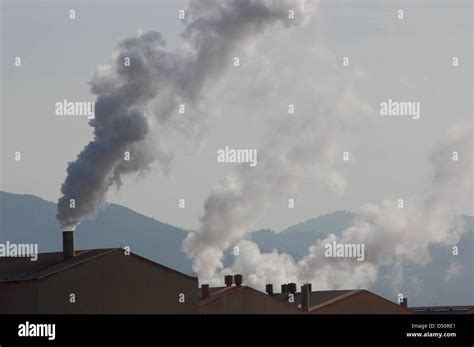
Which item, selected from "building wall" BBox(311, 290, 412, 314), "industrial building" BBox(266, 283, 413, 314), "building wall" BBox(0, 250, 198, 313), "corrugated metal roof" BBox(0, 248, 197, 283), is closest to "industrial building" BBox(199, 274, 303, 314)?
"industrial building" BBox(266, 283, 413, 314)

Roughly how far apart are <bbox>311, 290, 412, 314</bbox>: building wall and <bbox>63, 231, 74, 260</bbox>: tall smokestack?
55.9 ft

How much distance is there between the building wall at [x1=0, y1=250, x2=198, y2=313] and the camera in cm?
4803

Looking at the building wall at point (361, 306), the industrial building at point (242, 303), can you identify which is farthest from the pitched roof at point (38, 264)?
the building wall at point (361, 306)

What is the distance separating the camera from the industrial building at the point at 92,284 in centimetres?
4809

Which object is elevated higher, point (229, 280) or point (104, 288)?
point (229, 280)

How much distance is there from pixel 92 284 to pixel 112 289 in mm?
1386

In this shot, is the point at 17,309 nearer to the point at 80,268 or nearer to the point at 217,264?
the point at 80,268

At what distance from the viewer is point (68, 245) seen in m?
54.1

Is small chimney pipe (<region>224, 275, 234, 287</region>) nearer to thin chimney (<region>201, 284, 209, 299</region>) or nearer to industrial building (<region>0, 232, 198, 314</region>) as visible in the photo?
thin chimney (<region>201, 284, 209, 299</region>)

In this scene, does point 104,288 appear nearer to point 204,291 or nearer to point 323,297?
point 204,291

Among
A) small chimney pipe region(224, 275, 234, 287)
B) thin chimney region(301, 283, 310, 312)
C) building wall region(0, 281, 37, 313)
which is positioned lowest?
building wall region(0, 281, 37, 313)

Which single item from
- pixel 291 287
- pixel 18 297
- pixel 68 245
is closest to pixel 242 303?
pixel 68 245
